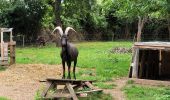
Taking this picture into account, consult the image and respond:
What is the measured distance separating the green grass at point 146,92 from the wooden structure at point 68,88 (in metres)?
1.37

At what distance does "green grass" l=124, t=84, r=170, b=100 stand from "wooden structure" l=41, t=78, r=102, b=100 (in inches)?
54.0

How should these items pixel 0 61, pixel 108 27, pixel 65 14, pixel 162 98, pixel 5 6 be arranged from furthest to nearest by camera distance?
pixel 108 27 < pixel 65 14 < pixel 5 6 < pixel 0 61 < pixel 162 98

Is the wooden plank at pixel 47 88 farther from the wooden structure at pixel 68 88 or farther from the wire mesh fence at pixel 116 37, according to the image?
the wire mesh fence at pixel 116 37

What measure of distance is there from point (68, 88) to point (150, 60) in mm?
7361

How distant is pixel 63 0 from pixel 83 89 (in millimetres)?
24576

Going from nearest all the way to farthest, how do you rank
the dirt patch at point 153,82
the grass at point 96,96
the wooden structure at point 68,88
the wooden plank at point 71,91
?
the wooden plank at point 71,91 → the wooden structure at point 68,88 → the grass at point 96,96 → the dirt patch at point 153,82

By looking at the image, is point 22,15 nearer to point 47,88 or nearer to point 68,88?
point 47,88

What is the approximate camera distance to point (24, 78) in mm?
16734

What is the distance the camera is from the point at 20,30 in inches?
1403

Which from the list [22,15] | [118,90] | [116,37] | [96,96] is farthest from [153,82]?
[116,37]

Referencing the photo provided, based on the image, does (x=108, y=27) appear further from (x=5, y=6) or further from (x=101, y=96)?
(x=101, y=96)

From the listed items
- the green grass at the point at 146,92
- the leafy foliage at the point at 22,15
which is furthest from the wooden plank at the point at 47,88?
the leafy foliage at the point at 22,15

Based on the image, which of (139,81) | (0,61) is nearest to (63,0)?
(0,61)

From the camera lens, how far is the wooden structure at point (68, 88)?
11.8 m
